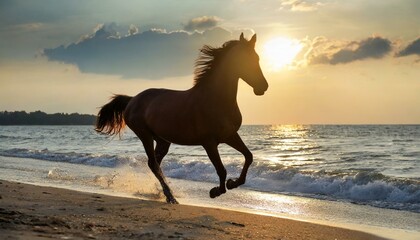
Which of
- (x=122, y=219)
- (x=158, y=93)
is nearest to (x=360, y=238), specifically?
(x=122, y=219)

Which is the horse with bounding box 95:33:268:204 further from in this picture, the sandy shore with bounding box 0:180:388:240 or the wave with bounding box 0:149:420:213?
the wave with bounding box 0:149:420:213

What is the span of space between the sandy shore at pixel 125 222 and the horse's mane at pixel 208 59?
81.4 inches

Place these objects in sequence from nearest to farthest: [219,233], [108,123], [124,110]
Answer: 1. [219,233]
2. [124,110]
3. [108,123]

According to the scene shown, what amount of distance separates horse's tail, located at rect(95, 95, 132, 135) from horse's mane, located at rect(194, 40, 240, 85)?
268cm

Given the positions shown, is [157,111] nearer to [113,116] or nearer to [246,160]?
[246,160]

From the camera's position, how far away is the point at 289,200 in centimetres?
1120

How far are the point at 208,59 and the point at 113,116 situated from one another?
3.26 m

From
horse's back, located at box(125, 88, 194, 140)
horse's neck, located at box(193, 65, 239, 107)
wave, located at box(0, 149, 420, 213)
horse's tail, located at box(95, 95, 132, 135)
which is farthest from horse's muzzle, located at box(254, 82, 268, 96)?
wave, located at box(0, 149, 420, 213)

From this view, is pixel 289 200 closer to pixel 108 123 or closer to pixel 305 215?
pixel 305 215

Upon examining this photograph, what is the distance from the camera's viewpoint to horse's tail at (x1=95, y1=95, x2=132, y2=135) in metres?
10.5

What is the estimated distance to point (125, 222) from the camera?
18.9 ft

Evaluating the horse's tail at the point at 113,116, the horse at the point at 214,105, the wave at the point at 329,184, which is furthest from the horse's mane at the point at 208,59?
the wave at the point at 329,184

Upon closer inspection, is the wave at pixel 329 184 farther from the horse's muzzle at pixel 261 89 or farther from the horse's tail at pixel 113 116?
the horse's muzzle at pixel 261 89

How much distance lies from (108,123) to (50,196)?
289 cm
